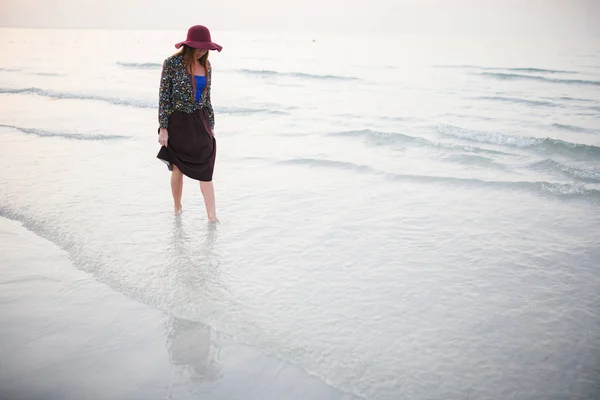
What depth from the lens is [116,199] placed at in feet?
18.6

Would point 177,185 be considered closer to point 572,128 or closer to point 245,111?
point 245,111

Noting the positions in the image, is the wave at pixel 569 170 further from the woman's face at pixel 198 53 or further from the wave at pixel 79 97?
the wave at pixel 79 97

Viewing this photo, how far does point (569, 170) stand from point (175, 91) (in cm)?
657

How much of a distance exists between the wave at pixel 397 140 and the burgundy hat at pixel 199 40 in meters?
5.75

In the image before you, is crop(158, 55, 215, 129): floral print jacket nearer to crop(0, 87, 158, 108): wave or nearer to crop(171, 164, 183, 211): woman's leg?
crop(171, 164, 183, 211): woman's leg

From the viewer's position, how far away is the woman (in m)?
4.45

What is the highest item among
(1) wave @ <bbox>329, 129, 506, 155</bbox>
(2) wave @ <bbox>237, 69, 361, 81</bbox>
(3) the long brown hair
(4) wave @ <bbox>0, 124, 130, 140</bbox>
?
(2) wave @ <bbox>237, 69, 361, 81</bbox>

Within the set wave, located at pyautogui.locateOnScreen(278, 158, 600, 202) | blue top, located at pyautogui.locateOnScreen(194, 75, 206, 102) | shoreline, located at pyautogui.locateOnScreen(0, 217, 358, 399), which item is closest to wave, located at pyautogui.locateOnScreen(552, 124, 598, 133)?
wave, located at pyautogui.locateOnScreen(278, 158, 600, 202)

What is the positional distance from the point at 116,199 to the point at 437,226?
3.65 m

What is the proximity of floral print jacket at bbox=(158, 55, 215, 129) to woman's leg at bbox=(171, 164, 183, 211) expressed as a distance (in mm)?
519

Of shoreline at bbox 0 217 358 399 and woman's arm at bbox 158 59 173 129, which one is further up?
woman's arm at bbox 158 59 173 129

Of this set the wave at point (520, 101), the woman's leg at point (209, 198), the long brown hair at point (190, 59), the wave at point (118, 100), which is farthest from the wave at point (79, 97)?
the wave at point (520, 101)

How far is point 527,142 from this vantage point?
9945 millimetres

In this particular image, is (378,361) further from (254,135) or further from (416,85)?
(416,85)
